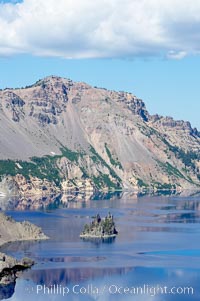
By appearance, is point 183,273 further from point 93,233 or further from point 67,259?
point 93,233

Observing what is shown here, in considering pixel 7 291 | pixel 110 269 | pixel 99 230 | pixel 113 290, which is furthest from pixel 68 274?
pixel 99 230

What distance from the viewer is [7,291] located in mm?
111938

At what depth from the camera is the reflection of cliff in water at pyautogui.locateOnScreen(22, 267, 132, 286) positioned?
120438 millimetres

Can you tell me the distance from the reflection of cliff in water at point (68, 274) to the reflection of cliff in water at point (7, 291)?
474cm

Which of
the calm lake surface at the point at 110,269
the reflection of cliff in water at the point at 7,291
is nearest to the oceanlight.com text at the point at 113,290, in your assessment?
the calm lake surface at the point at 110,269

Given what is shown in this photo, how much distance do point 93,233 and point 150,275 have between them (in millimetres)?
57107

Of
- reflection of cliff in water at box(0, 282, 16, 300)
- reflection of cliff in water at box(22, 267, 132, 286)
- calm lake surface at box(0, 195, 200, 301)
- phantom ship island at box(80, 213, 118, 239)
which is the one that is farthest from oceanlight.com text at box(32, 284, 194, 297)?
phantom ship island at box(80, 213, 118, 239)

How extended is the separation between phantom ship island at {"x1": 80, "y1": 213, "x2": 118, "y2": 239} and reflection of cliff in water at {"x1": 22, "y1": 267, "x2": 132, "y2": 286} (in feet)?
165

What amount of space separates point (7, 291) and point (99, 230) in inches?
2839

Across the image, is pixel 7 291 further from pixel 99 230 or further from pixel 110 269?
pixel 99 230

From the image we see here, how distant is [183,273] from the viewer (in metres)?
128

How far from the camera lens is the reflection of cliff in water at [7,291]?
109 meters

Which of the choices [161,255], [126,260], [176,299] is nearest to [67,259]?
[126,260]

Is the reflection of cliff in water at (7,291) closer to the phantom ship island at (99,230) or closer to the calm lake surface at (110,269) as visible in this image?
the calm lake surface at (110,269)
